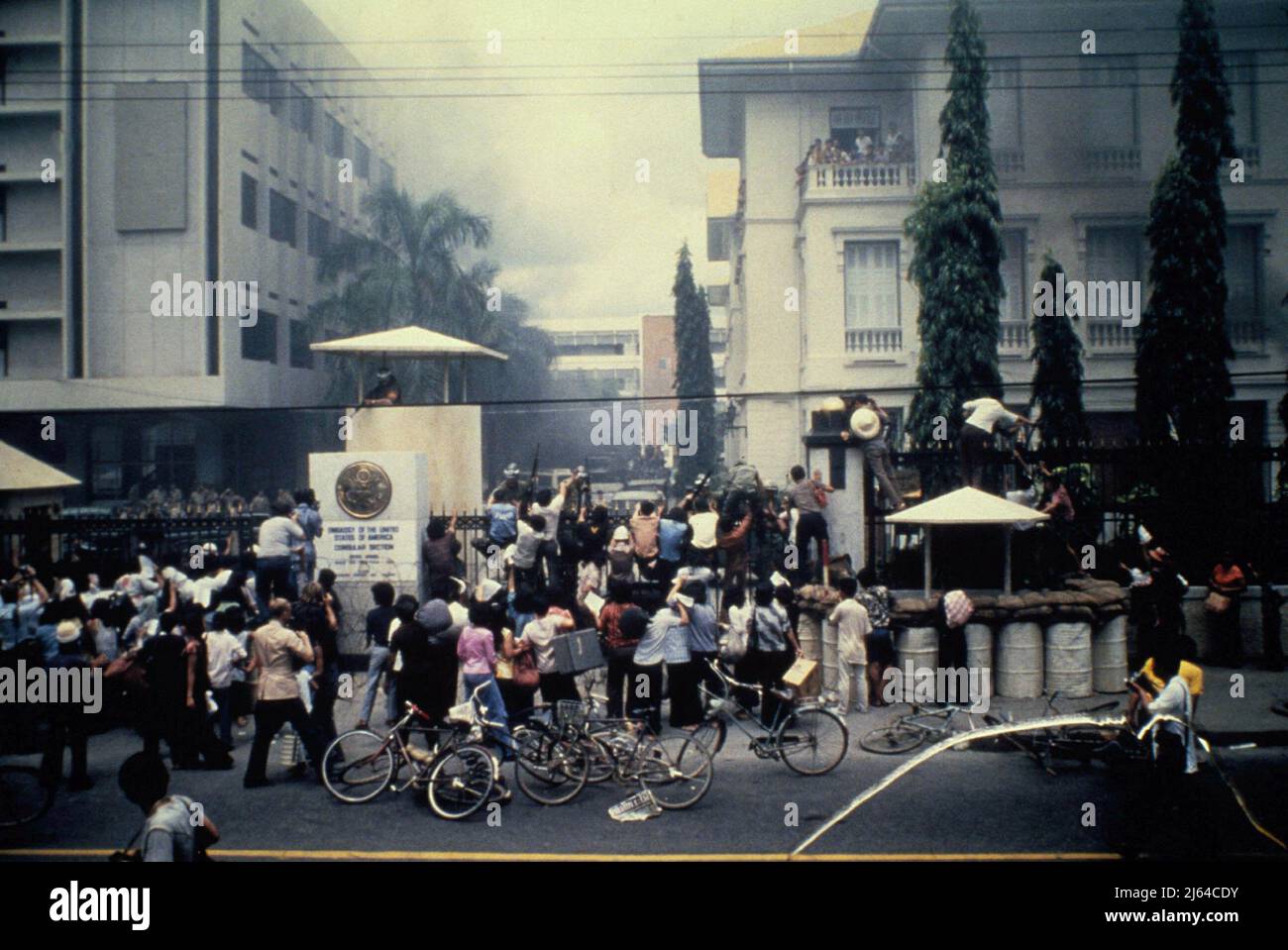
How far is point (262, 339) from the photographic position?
31.1 meters

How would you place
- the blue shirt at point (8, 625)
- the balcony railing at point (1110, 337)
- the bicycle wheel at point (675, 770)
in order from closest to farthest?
the bicycle wheel at point (675, 770)
the blue shirt at point (8, 625)
the balcony railing at point (1110, 337)

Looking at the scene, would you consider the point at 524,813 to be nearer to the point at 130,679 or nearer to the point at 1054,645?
the point at 130,679

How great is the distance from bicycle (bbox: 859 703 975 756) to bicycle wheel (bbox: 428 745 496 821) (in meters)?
4.07

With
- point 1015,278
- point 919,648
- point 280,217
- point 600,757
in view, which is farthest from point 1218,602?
point 280,217

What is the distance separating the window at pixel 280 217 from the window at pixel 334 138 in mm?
4075

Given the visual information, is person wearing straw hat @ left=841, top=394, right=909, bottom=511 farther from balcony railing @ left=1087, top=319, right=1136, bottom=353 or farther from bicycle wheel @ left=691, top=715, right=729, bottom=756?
balcony railing @ left=1087, top=319, right=1136, bottom=353

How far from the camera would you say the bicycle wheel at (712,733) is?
31.6 feet

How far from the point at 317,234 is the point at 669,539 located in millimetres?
26970

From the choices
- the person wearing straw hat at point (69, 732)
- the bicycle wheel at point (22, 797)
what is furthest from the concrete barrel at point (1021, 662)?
the bicycle wheel at point (22, 797)

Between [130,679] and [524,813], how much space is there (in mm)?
4525

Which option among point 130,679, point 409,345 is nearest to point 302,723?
point 130,679

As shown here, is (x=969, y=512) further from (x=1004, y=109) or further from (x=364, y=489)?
(x=1004, y=109)

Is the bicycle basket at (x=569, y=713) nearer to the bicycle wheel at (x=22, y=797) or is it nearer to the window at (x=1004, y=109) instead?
the bicycle wheel at (x=22, y=797)

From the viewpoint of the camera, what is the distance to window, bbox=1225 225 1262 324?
23.0 meters
